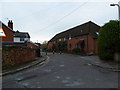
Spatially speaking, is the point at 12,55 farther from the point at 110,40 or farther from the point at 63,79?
the point at 110,40

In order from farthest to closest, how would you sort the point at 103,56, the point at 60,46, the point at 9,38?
1. the point at 60,46
2. the point at 9,38
3. the point at 103,56

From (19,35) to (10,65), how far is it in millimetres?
33979

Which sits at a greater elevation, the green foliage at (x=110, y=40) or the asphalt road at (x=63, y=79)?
the green foliage at (x=110, y=40)

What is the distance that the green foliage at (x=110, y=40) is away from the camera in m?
12.5

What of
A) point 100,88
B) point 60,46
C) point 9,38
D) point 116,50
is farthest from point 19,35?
point 100,88

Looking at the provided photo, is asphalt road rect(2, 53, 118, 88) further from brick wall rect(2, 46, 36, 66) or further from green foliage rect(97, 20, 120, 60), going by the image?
green foliage rect(97, 20, 120, 60)

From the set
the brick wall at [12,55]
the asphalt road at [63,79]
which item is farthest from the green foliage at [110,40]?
the brick wall at [12,55]

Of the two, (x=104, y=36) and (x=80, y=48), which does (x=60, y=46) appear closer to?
(x=80, y=48)

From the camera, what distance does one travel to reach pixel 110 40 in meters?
12.7

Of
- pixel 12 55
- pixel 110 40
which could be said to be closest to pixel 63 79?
pixel 12 55

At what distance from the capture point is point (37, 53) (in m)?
21.3

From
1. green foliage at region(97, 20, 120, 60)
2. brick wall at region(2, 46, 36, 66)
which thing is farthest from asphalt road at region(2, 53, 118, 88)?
green foliage at region(97, 20, 120, 60)

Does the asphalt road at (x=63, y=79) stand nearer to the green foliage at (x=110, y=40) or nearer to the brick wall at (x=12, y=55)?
the brick wall at (x=12, y=55)

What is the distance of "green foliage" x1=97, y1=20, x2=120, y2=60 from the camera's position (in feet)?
41.1
